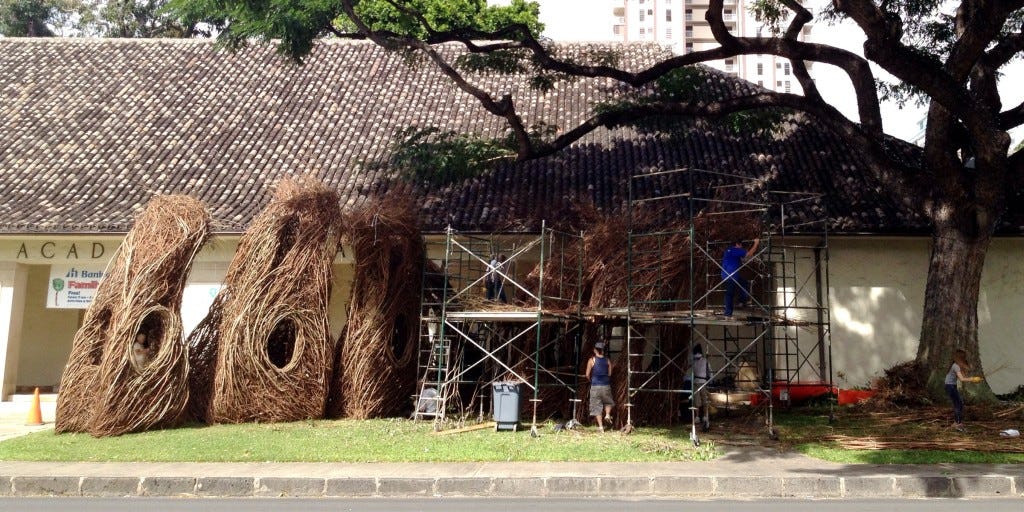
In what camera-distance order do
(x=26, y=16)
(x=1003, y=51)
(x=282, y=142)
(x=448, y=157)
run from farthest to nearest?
(x=26, y=16) < (x=282, y=142) < (x=448, y=157) < (x=1003, y=51)

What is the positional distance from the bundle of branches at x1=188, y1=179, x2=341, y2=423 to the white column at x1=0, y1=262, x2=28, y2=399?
554 cm

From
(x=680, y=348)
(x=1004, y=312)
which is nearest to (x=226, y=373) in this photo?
(x=680, y=348)

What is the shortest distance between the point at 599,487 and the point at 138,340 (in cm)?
750

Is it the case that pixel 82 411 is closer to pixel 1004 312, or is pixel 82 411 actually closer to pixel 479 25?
pixel 1004 312

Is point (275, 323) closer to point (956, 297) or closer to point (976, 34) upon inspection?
point (956, 297)

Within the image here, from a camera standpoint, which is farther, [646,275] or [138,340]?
[646,275]

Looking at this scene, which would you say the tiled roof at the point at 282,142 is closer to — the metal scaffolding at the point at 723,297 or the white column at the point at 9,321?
the metal scaffolding at the point at 723,297

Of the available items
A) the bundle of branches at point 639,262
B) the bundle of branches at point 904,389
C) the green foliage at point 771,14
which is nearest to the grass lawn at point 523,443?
the bundle of branches at point 904,389

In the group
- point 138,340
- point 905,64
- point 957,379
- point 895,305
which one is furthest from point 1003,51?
point 138,340

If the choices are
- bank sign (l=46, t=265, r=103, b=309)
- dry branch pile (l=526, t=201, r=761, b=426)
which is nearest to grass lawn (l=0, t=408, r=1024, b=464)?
dry branch pile (l=526, t=201, r=761, b=426)

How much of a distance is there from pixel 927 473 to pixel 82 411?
11423 millimetres

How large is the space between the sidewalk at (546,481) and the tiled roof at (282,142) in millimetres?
6759

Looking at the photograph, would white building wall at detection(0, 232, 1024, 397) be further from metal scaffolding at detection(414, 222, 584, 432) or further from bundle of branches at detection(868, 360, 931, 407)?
metal scaffolding at detection(414, 222, 584, 432)

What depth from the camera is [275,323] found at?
503 inches
